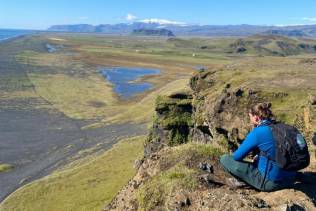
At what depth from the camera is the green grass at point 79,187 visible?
4772cm

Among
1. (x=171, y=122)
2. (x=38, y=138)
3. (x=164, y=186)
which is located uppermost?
(x=164, y=186)

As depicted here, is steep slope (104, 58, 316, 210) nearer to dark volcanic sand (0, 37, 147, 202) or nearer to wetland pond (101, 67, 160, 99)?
dark volcanic sand (0, 37, 147, 202)

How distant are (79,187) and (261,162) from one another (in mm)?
40871

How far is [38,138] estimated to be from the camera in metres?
80.7

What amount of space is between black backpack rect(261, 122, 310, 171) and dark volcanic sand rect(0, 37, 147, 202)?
1799 inches

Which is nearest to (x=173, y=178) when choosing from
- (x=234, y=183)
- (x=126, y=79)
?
(x=234, y=183)

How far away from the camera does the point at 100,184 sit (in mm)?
52875

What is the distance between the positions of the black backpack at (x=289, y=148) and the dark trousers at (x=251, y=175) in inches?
31.2

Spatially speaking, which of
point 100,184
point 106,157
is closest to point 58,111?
point 106,157

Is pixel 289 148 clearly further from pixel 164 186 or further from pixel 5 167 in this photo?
pixel 5 167

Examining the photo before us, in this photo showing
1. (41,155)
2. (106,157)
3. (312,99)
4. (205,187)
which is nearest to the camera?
(205,187)

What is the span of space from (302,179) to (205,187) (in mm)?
3306

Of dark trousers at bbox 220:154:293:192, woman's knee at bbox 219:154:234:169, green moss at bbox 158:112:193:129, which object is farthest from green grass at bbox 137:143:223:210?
green moss at bbox 158:112:193:129

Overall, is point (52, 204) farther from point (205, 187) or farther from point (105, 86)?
point (105, 86)
